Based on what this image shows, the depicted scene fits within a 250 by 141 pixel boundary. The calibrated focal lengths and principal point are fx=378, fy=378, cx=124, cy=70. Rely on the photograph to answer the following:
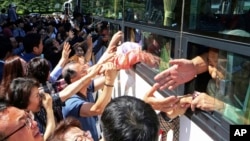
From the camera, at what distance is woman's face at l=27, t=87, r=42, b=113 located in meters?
2.43

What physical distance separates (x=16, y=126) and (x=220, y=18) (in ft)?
3.46

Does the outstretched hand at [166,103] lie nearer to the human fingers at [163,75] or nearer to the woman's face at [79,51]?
the human fingers at [163,75]

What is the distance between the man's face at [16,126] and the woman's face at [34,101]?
549mm

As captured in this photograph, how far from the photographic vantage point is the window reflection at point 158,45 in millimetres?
2392

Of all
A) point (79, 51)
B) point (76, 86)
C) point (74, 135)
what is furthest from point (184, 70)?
point (79, 51)

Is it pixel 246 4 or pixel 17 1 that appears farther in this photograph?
pixel 17 1

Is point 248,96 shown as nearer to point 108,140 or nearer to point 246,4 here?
point 246,4

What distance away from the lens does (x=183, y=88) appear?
6.87ft

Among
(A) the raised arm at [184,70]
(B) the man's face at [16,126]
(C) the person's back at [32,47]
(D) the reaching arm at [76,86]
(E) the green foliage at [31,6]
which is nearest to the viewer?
(B) the man's face at [16,126]

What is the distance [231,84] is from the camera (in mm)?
1690

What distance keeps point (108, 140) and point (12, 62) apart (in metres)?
2.17

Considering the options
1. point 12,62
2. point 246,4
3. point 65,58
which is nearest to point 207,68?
point 246,4

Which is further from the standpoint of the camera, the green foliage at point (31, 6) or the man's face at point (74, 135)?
the green foliage at point (31, 6)

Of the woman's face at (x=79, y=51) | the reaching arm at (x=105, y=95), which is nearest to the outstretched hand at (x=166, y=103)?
the reaching arm at (x=105, y=95)
